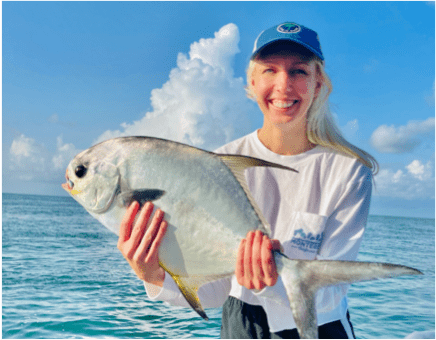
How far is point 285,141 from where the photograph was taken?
254 centimetres

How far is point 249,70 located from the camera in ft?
8.61

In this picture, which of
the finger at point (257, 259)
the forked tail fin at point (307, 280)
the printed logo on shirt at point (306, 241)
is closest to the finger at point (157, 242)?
the finger at point (257, 259)

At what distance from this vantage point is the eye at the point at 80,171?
1950 millimetres

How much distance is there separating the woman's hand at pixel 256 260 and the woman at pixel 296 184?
0.97 ft

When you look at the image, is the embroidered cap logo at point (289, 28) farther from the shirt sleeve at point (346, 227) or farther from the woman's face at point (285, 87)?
the shirt sleeve at point (346, 227)

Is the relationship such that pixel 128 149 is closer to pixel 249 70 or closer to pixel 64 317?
pixel 249 70

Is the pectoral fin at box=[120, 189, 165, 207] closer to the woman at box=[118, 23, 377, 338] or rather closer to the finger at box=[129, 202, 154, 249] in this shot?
the finger at box=[129, 202, 154, 249]

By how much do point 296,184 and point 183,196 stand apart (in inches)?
37.7

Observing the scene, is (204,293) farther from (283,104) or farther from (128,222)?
(283,104)

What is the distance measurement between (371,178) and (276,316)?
111cm

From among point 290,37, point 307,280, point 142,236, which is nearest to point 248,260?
point 307,280

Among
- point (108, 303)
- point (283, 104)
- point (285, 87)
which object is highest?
point (285, 87)

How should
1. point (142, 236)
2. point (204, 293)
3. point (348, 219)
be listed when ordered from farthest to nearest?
point (204, 293) → point (348, 219) → point (142, 236)

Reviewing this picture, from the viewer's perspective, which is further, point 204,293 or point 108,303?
point 108,303
